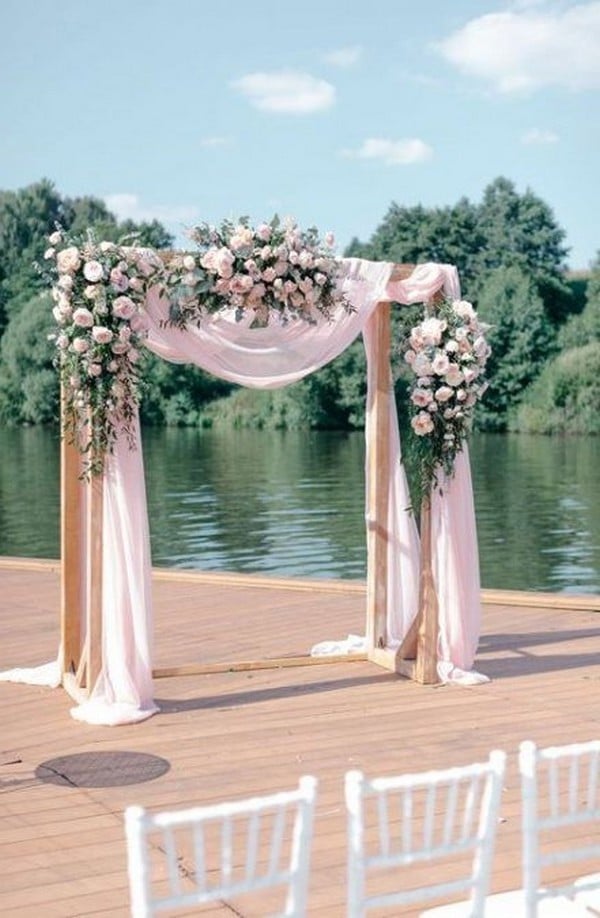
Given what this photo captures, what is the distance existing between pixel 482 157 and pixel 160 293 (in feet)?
193

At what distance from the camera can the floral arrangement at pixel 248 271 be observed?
6348 millimetres

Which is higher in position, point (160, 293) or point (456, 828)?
point (160, 293)

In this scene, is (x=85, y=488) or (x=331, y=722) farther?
(x=85, y=488)

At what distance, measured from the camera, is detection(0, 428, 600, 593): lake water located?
16.5 meters

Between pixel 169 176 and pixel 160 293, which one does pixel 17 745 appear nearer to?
pixel 160 293

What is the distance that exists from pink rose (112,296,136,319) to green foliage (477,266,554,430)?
3587 centimetres

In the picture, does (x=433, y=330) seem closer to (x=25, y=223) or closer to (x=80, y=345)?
(x=80, y=345)

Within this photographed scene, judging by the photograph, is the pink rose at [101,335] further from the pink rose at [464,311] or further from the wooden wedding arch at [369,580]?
the pink rose at [464,311]

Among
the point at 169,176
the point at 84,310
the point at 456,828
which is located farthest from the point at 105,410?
the point at 169,176

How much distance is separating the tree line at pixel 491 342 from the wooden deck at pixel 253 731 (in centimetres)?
2530

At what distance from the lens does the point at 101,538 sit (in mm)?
6262

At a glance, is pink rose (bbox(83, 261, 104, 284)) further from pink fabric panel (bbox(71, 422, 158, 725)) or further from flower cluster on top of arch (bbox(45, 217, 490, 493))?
pink fabric panel (bbox(71, 422, 158, 725))

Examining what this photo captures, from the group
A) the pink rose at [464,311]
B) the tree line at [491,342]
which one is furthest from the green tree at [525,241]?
the pink rose at [464,311]

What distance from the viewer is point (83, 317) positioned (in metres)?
5.98
